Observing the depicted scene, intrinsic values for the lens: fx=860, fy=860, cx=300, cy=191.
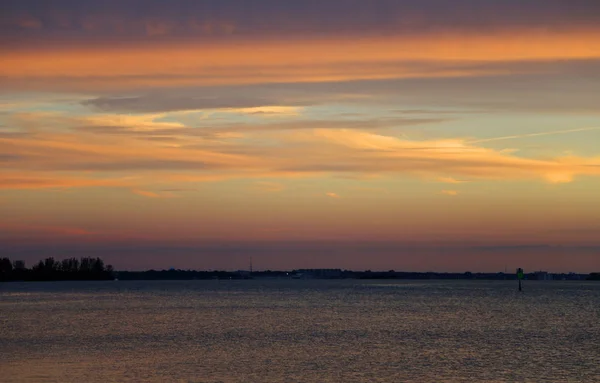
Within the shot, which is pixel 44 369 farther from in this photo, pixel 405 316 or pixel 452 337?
pixel 405 316

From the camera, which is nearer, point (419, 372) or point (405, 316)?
point (419, 372)

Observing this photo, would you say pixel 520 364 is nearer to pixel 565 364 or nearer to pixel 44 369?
pixel 565 364

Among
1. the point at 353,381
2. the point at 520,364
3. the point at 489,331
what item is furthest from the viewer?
the point at 489,331

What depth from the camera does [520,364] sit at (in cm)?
5006

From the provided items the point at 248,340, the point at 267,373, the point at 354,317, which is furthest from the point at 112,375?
the point at 354,317

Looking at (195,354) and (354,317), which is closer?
(195,354)

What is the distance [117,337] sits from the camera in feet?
227

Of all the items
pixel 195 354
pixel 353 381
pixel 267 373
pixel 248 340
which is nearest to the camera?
pixel 353 381

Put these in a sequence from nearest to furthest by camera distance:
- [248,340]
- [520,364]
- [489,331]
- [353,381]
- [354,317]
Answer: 1. [353,381]
2. [520,364]
3. [248,340]
4. [489,331]
5. [354,317]

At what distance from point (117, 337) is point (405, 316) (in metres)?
40.5

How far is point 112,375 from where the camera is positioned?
1785 inches

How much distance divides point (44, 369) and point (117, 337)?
71.5 ft

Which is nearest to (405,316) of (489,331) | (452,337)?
(489,331)

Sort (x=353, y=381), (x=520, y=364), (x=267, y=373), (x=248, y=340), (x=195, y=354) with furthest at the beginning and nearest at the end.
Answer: (x=248, y=340), (x=195, y=354), (x=520, y=364), (x=267, y=373), (x=353, y=381)
